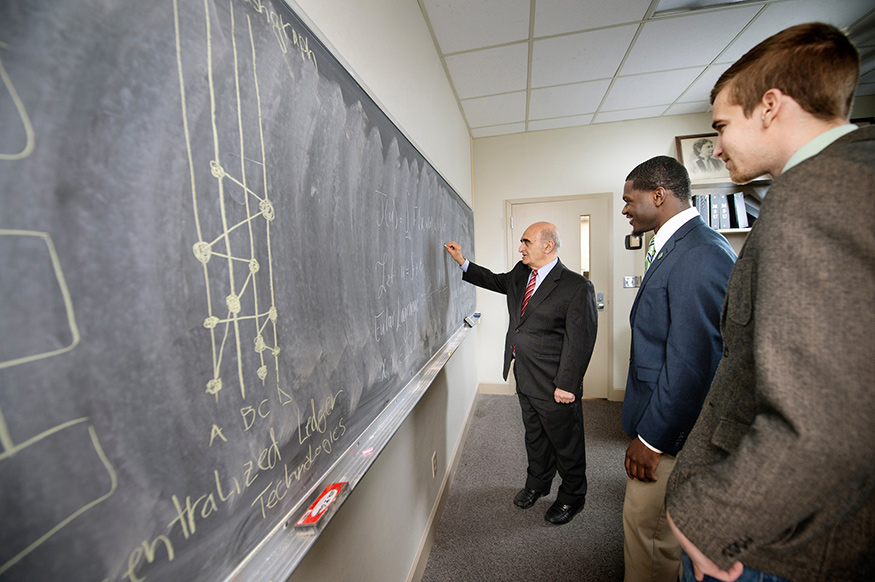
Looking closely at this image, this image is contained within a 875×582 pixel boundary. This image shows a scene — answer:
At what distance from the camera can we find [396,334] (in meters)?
1.10

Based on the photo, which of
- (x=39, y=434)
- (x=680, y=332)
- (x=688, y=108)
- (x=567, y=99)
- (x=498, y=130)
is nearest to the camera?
(x=39, y=434)

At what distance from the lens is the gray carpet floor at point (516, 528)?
1.49 meters

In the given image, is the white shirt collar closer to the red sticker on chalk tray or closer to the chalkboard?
the chalkboard

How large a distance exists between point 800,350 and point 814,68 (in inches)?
18.5

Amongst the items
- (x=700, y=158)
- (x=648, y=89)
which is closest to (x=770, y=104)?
(x=648, y=89)

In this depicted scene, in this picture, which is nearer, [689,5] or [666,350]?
[666,350]

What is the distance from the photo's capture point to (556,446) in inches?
68.6

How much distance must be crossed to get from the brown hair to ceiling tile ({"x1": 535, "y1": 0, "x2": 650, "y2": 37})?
1.56m

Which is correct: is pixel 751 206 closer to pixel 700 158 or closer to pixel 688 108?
pixel 700 158

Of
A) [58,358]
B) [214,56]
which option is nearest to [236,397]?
[58,358]

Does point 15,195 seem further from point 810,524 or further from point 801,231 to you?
point 810,524

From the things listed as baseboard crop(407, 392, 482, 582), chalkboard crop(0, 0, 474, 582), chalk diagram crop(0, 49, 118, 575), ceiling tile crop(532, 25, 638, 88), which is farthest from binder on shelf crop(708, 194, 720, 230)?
chalk diagram crop(0, 49, 118, 575)

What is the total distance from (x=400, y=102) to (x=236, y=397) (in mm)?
1232

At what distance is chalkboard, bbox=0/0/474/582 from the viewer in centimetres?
27
